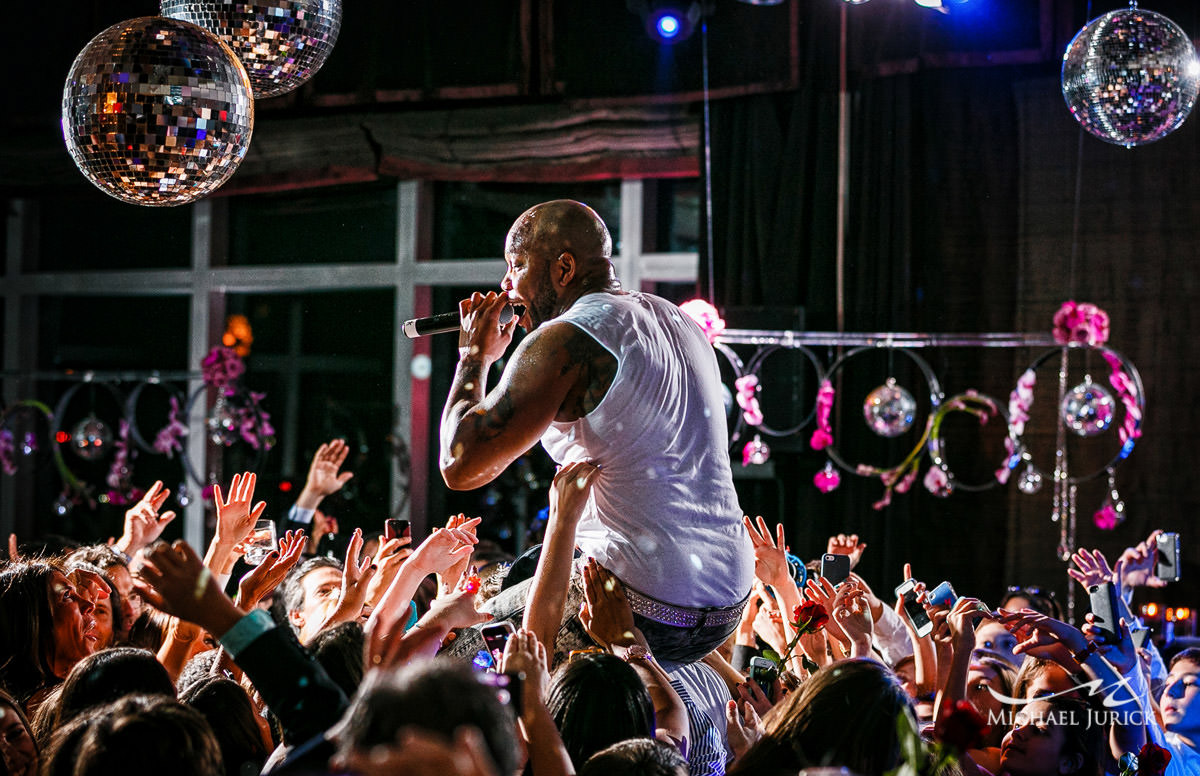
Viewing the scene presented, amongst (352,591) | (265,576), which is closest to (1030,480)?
(352,591)

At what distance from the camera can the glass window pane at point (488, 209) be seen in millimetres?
6121

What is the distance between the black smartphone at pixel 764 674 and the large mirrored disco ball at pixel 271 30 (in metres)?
1.57

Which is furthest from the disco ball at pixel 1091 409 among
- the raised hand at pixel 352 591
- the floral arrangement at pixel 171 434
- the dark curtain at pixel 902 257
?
the floral arrangement at pixel 171 434

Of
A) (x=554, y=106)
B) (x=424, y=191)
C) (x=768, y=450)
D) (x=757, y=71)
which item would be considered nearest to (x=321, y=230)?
(x=424, y=191)

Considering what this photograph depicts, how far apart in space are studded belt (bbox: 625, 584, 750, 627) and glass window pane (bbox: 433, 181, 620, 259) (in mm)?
4092

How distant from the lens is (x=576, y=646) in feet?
6.68

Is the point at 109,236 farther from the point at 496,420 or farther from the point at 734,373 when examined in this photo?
the point at 496,420

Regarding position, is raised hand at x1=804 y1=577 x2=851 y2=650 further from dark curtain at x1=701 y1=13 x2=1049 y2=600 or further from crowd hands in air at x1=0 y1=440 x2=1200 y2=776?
dark curtain at x1=701 y1=13 x2=1049 y2=600

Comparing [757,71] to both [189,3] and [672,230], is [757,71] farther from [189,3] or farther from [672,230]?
[189,3]

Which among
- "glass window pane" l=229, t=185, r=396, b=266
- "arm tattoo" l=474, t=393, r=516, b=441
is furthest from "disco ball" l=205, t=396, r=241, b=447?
"arm tattoo" l=474, t=393, r=516, b=441

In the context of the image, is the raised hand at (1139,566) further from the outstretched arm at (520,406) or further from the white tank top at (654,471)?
the outstretched arm at (520,406)

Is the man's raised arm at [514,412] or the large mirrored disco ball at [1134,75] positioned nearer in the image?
the man's raised arm at [514,412]

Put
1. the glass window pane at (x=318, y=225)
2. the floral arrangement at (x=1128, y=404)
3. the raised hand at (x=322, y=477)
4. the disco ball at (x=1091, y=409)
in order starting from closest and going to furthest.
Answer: the raised hand at (x=322, y=477)
the disco ball at (x=1091, y=409)
the floral arrangement at (x=1128, y=404)
the glass window pane at (x=318, y=225)

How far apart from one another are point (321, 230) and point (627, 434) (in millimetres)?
4975
